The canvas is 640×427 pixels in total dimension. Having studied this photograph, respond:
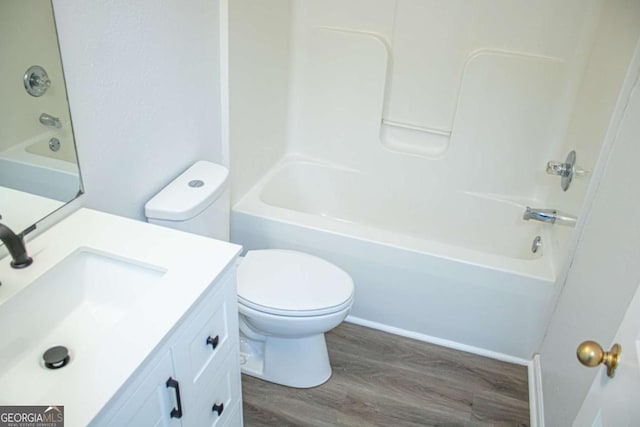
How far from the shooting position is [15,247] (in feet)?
3.68

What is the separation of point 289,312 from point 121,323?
75cm

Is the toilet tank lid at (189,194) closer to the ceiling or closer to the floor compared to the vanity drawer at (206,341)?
closer to the ceiling

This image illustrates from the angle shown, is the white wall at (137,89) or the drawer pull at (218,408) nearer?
the white wall at (137,89)

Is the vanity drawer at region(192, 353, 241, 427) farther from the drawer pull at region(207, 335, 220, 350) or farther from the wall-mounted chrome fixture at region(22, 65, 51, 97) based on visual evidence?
the wall-mounted chrome fixture at region(22, 65, 51, 97)

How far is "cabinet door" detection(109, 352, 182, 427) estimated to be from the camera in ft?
3.23

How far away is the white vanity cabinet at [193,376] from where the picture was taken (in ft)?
3.28

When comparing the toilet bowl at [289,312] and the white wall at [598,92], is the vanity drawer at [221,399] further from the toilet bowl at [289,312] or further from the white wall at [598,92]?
the white wall at [598,92]

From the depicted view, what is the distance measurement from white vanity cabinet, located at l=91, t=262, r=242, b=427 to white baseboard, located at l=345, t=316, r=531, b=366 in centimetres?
89

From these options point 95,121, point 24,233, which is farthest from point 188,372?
point 95,121

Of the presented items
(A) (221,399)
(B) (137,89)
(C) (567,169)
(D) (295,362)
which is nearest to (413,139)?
(C) (567,169)

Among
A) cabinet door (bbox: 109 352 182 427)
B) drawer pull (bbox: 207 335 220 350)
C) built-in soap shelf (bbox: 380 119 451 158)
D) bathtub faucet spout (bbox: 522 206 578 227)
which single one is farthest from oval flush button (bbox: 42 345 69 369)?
built-in soap shelf (bbox: 380 119 451 158)

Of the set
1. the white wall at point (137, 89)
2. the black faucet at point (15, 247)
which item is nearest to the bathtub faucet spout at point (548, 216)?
the white wall at point (137, 89)

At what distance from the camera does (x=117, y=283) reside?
4.19 ft

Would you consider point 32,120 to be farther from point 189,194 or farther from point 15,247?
point 189,194
